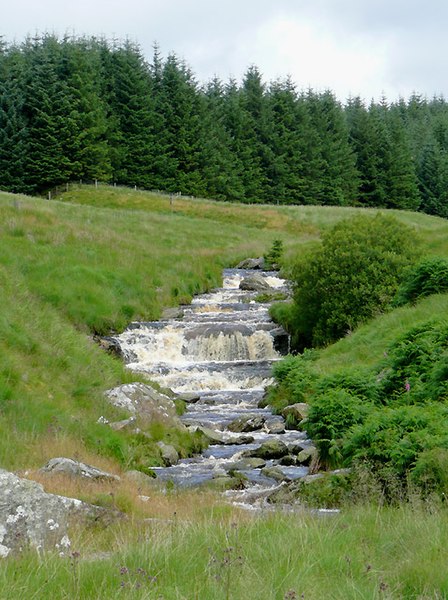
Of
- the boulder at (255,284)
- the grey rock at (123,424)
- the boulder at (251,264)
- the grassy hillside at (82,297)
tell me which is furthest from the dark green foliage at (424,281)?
the boulder at (251,264)

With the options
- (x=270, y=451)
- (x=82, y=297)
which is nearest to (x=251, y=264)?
(x=82, y=297)

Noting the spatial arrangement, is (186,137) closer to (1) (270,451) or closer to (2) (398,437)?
(1) (270,451)

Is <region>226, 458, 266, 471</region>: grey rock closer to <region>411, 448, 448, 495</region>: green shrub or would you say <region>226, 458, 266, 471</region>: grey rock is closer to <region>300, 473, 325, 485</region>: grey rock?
<region>300, 473, 325, 485</region>: grey rock

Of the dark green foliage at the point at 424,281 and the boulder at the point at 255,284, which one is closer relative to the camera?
the dark green foliage at the point at 424,281

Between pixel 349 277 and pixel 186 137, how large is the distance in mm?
61138

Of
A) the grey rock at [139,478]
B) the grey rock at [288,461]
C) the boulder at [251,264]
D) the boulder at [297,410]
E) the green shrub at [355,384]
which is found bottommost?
the grey rock at [288,461]

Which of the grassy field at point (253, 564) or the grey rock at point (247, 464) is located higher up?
the grassy field at point (253, 564)

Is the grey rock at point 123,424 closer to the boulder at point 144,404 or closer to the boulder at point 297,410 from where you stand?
the boulder at point 144,404

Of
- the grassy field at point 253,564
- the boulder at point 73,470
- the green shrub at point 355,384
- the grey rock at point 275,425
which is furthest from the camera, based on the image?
the grey rock at point 275,425

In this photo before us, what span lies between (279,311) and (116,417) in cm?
1226

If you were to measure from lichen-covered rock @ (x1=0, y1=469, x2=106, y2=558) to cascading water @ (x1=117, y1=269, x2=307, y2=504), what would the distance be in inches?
318

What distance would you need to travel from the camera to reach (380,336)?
20.2m

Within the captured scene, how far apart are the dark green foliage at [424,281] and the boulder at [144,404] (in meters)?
8.56

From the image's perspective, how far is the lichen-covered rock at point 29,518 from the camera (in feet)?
21.9
